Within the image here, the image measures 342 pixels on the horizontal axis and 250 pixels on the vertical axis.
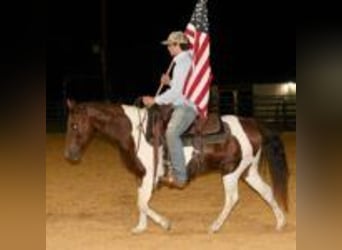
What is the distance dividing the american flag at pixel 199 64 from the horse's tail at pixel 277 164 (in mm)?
766

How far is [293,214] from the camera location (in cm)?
936

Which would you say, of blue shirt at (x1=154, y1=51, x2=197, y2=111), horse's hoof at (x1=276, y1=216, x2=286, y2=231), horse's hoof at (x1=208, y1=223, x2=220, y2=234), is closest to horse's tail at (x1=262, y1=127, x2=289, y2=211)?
horse's hoof at (x1=276, y1=216, x2=286, y2=231)

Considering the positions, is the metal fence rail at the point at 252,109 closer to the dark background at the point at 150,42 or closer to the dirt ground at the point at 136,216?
the dirt ground at the point at 136,216

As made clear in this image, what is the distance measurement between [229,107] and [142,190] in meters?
18.2

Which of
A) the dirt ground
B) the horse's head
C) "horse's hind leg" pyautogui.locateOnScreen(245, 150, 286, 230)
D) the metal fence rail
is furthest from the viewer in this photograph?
the metal fence rail

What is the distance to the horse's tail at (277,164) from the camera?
8273mm

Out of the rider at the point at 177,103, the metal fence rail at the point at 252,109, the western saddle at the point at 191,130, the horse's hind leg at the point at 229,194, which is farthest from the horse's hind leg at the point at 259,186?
the metal fence rail at the point at 252,109

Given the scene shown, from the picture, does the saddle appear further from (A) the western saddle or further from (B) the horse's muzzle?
(B) the horse's muzzle

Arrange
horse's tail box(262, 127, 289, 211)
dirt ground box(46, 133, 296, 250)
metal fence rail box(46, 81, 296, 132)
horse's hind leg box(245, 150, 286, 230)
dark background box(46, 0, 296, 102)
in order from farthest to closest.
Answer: dark background box(46, 0, 296, 102) → metal fence rail box(46, 81, 296, 132) → horse's hind leg box(245, 150, 286, 230) → horse's tail box(262, 127, 289, 211) → dirt ground box(46, 133, 296, 250)

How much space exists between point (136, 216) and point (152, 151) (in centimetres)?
157

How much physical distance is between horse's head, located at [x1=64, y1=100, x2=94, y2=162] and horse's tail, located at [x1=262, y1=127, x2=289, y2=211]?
1.96 m

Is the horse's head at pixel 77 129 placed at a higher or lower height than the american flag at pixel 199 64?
lower

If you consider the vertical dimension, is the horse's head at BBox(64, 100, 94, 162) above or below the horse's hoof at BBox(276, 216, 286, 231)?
above

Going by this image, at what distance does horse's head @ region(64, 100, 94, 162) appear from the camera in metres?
8.05
